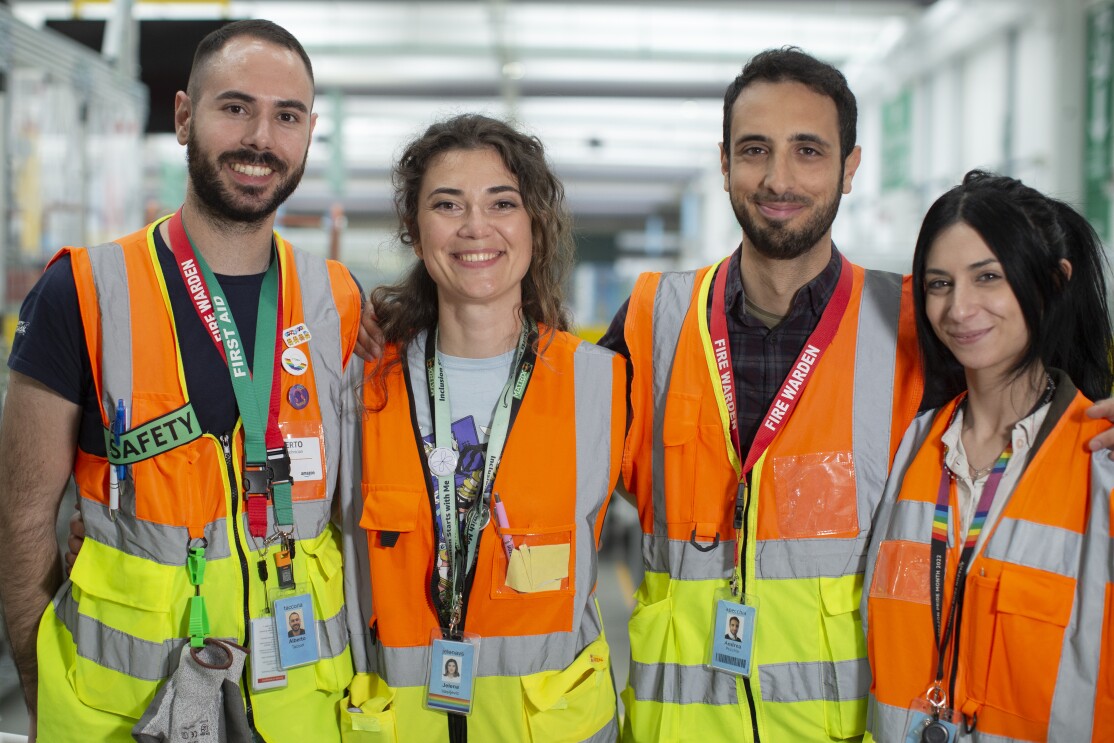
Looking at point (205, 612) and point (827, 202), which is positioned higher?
point (827, 202)

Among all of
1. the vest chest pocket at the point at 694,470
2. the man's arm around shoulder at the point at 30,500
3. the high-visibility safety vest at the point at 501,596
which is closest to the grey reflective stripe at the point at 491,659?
the high-visibility safety vest at the point at 501,596

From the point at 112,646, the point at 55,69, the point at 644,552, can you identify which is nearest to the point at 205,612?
the point at 112,646

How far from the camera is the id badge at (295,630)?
80.3 inches

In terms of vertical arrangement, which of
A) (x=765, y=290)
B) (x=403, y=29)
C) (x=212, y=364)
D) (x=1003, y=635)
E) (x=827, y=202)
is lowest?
(x=1003, y=635)

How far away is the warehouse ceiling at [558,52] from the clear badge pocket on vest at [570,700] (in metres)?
6.67

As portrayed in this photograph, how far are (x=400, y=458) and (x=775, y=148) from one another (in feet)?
3.82

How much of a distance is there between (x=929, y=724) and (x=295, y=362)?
1.57 m

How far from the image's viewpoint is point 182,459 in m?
2.01

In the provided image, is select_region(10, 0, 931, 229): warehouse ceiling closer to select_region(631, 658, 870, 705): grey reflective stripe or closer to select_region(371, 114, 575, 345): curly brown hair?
select_region(371, 114, 575, 345): curly brown hair

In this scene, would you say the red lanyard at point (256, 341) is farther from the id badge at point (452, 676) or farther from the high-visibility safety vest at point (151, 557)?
the id badge at point (452, 676)

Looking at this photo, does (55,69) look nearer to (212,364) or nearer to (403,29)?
(212,364)

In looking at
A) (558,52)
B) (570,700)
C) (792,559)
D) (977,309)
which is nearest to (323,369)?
(570,700)

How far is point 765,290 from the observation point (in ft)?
7.60

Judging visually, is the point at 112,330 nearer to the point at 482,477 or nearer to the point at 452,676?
the point at 482,477
